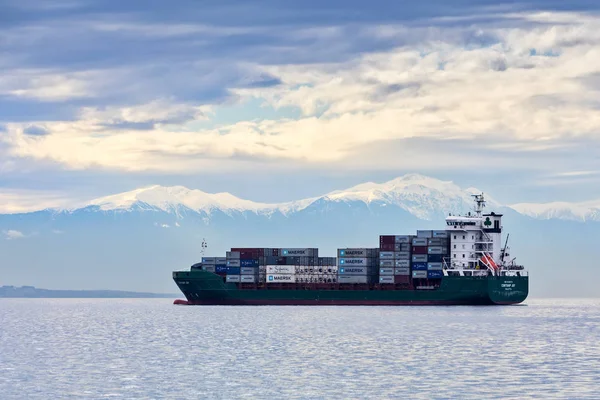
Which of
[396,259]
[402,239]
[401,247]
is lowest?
[396,259]

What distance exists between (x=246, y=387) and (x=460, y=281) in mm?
89034

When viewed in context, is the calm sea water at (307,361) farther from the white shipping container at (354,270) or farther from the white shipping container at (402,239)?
the white shipping container at (354,270)

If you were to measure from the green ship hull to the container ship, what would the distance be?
0.43ft

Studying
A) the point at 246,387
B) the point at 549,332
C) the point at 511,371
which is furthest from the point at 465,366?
the point at 549,332

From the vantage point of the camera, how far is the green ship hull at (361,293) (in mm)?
140500

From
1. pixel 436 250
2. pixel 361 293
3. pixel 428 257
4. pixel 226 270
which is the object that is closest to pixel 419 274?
pixel 428 257

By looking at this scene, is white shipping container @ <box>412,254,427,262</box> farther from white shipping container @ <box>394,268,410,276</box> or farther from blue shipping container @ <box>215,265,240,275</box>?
blue shipping container @ <box>215,265,240,275</box>

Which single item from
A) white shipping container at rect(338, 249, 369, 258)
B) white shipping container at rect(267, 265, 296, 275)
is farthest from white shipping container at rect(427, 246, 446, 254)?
white shipping container at rect(267, 265, 296, 275)

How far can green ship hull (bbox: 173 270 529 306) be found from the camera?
5531 inches

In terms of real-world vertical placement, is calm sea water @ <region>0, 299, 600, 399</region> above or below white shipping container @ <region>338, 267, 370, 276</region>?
below

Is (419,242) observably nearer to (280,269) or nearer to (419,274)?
(419,274)

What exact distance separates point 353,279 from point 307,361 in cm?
8099

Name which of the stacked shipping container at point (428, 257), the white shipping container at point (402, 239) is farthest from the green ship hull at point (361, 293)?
the white shipping container at point (402, 239)

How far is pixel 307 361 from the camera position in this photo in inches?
2591
